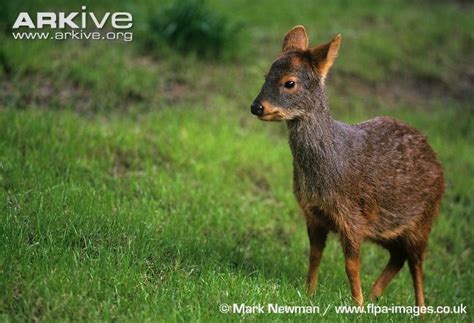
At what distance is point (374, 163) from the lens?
6.62 metres

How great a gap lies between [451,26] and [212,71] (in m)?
5.95

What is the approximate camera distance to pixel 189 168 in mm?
8797

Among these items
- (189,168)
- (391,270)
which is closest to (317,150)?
(391,270)

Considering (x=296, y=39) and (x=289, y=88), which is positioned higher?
(x=296, y=39)

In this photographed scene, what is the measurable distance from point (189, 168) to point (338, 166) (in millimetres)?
2845

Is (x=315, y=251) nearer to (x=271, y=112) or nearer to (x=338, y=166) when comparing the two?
(x=338, y=166)

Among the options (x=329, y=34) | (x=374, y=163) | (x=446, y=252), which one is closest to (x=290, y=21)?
(x=329, y=34)

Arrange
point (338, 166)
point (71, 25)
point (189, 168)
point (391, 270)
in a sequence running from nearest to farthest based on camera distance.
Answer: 1. point (338, 166)
2. point (391, 270)
3. point (189, 168)
4. point (71, 25)

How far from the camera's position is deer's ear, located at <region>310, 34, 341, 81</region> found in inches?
246

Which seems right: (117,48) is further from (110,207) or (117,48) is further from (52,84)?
(110,207)

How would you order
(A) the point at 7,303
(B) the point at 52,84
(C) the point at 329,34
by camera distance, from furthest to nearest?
1. (C) the point at 329,34
2. (B) the point at 52,84
3. (A) the point at 7,303

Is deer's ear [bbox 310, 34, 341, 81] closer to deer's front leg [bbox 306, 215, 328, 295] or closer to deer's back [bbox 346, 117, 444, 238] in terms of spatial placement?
deer's back [bbox 346, 117, 444, 238]

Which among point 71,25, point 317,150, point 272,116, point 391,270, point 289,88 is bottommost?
point 391,270

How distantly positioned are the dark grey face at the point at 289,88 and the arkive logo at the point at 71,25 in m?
4.30
